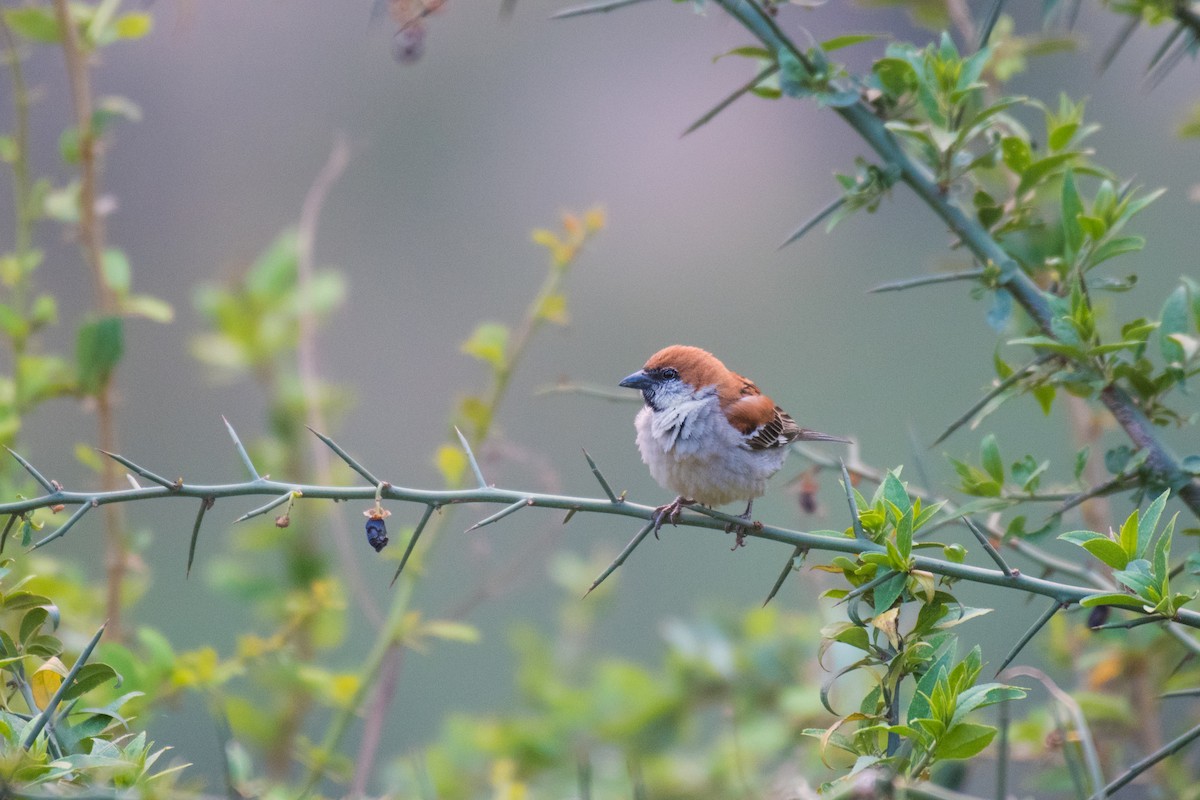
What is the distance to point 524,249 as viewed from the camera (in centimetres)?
609

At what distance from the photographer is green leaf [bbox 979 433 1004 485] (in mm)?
2004

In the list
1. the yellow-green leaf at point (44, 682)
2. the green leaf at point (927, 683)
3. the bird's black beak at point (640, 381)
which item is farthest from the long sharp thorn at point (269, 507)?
the bird's black beak at point (640, 381)

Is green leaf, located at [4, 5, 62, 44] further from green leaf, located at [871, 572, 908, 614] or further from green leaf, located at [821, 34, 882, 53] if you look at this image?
green leaf, located at [871, 572, 908, 614]

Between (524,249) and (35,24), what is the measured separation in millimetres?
3591

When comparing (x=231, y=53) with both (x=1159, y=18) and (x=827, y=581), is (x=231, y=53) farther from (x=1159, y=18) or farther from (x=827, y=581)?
Result: (x=1159, y=18)

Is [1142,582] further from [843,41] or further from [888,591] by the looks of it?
[843,41]

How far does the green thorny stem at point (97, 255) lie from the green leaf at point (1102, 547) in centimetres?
213

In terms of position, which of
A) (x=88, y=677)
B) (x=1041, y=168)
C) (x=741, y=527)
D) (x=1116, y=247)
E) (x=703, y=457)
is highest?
(x=1041, y=168)

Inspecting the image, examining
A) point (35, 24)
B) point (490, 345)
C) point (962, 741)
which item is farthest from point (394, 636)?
point (35, 24)

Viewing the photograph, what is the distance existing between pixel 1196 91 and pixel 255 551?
5.10 meters

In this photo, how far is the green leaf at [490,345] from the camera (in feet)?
9.30

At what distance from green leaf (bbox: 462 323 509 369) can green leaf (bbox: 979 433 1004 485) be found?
1318mm

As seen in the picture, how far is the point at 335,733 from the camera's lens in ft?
8.87

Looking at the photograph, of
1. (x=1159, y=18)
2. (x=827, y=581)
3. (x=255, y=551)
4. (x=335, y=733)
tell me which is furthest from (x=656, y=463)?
(x=1159, y=18)
